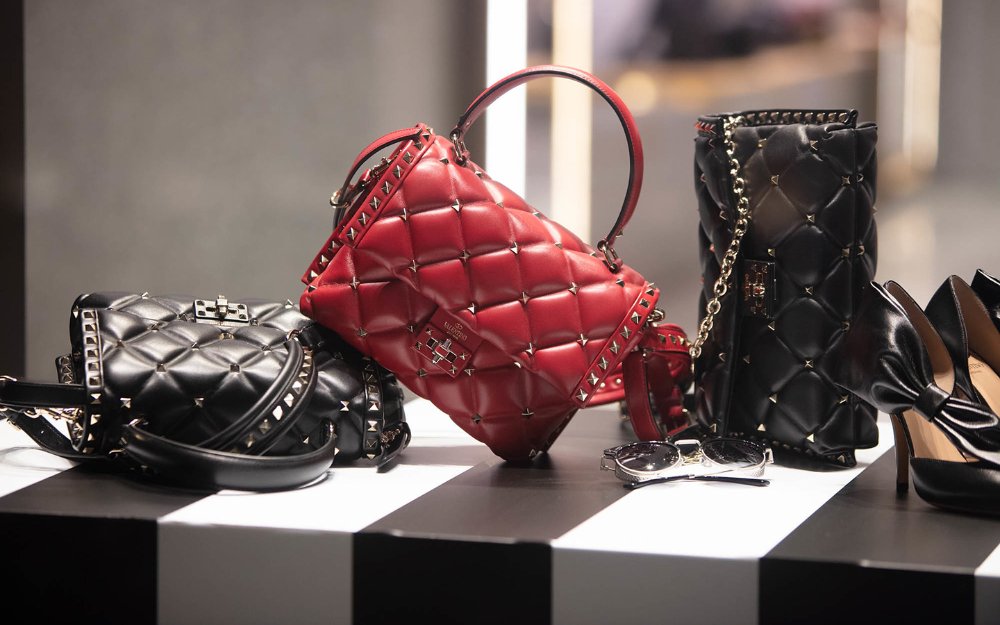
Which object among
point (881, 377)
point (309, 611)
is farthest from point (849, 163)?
point (309, 611)

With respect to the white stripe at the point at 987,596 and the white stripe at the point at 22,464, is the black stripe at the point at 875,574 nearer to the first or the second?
the white stripe at the point at 987,596

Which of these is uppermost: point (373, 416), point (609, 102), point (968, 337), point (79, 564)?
point (609, 102)

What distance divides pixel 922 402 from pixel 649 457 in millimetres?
296

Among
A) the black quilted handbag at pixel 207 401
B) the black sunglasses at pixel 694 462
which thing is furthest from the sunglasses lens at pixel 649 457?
the black quilted handbag at pixel 207 401

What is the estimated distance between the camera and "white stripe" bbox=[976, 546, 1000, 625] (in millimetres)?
770

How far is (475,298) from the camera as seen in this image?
1110 millimetres

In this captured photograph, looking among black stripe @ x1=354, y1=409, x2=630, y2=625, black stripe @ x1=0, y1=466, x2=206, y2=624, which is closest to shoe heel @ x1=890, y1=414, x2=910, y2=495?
black stripe @ x1=354, y1=409, x2=630, y2=625

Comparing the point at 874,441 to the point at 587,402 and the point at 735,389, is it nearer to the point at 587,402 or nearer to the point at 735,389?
the point at 735,389

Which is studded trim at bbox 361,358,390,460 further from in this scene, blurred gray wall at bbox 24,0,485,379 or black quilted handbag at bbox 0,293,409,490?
blurred gray wall at bbox 24,0,485,379

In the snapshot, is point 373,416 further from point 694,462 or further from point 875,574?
point 875,574

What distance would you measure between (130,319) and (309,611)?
1.43 ft

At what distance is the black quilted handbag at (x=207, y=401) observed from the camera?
1.03 m

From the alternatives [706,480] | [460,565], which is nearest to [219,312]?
[460,565]

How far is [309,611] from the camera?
885mm
